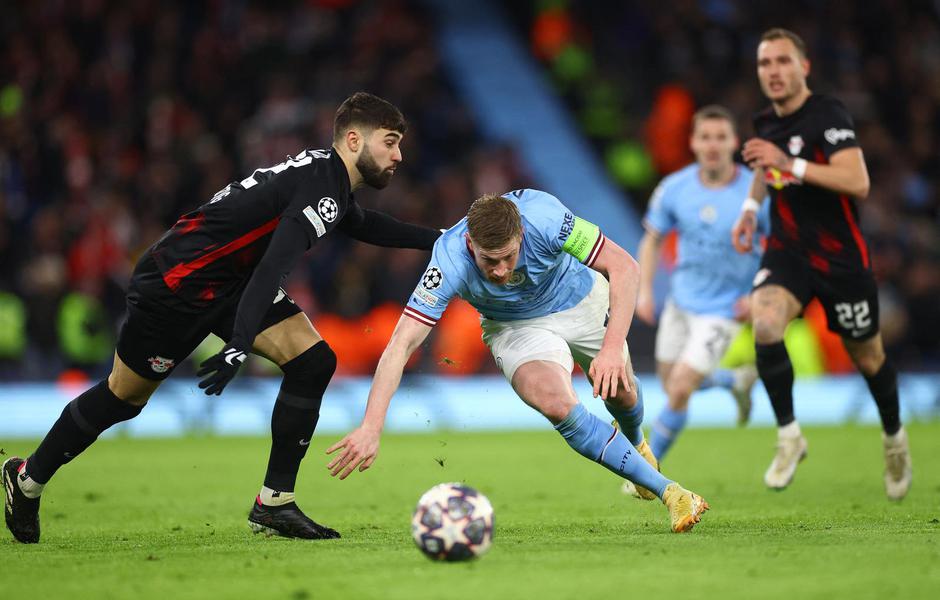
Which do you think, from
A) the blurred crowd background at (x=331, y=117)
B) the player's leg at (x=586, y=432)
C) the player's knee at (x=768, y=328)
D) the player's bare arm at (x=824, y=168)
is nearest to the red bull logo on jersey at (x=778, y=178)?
the player's bare arm at (x=824, y=168)

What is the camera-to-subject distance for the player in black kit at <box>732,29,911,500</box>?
320 inches

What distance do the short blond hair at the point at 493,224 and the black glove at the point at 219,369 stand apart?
1251 mm

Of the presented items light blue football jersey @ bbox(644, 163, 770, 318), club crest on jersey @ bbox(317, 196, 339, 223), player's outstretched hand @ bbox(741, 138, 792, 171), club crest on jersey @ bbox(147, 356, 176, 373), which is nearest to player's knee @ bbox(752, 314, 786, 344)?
player's outstretched hand @ bbox(741, 138, 792, 171)

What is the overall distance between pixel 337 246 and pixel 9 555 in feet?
38.4

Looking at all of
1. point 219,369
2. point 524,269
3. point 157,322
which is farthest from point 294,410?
point 524,269

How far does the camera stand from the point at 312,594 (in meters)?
4.94

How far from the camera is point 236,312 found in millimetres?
6496

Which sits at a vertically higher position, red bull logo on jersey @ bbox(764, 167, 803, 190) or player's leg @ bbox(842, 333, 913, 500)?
red bull logo on jersey @ bbox(764, 167, 803, 190)

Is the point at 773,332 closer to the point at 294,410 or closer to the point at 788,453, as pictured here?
the point at 788,453

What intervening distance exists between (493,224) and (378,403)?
3.26ft

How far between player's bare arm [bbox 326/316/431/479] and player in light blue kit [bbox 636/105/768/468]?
3.79 meters

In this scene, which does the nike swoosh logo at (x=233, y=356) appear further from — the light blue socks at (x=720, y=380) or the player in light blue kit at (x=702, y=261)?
the light blue socks at (x=720, y=380)

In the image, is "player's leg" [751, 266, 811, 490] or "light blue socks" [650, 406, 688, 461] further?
"light blue socks" [650, 406, 688, 461]

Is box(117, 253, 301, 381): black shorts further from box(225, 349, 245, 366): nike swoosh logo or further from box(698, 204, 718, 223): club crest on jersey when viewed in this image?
box(698, 204, 718, 223): club crest on jersey
